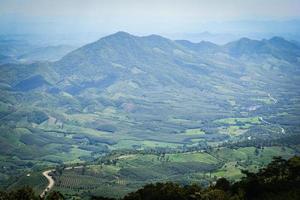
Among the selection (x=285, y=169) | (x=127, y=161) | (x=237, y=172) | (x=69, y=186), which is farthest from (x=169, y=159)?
(x=285, y=169)

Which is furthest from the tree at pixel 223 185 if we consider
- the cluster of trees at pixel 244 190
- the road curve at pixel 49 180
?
the road curve at pixel 49 180

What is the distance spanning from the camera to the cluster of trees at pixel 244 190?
6769cm

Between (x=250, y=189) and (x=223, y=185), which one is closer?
(x=250, y=189)

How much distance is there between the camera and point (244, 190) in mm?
72438

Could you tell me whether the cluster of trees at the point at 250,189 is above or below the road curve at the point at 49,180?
above

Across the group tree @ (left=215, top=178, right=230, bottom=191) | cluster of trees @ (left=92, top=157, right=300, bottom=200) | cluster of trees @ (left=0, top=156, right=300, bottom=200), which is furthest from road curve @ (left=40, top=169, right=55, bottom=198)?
tree @ (left=215, top=178, right=230, bottom=191)

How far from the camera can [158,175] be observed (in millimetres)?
181250

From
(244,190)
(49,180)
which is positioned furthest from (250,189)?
(49,180)

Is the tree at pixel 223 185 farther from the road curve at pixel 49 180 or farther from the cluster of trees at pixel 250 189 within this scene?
the road curve at pixel 49 180

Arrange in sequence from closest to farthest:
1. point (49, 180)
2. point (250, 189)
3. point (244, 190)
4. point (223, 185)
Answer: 1. point (244, 190)
2. point (250, 189)
3. point (223, 185)
4. point (49, 180)

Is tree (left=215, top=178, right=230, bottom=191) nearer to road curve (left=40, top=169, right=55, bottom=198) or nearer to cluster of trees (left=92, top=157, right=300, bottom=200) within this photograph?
cluster of trees (left=92, top=157, right=300, bottom=200)

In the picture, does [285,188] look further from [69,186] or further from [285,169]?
[69,186]

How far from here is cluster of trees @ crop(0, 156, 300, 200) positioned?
67.7 m

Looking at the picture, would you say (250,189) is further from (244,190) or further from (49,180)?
(49,180)
